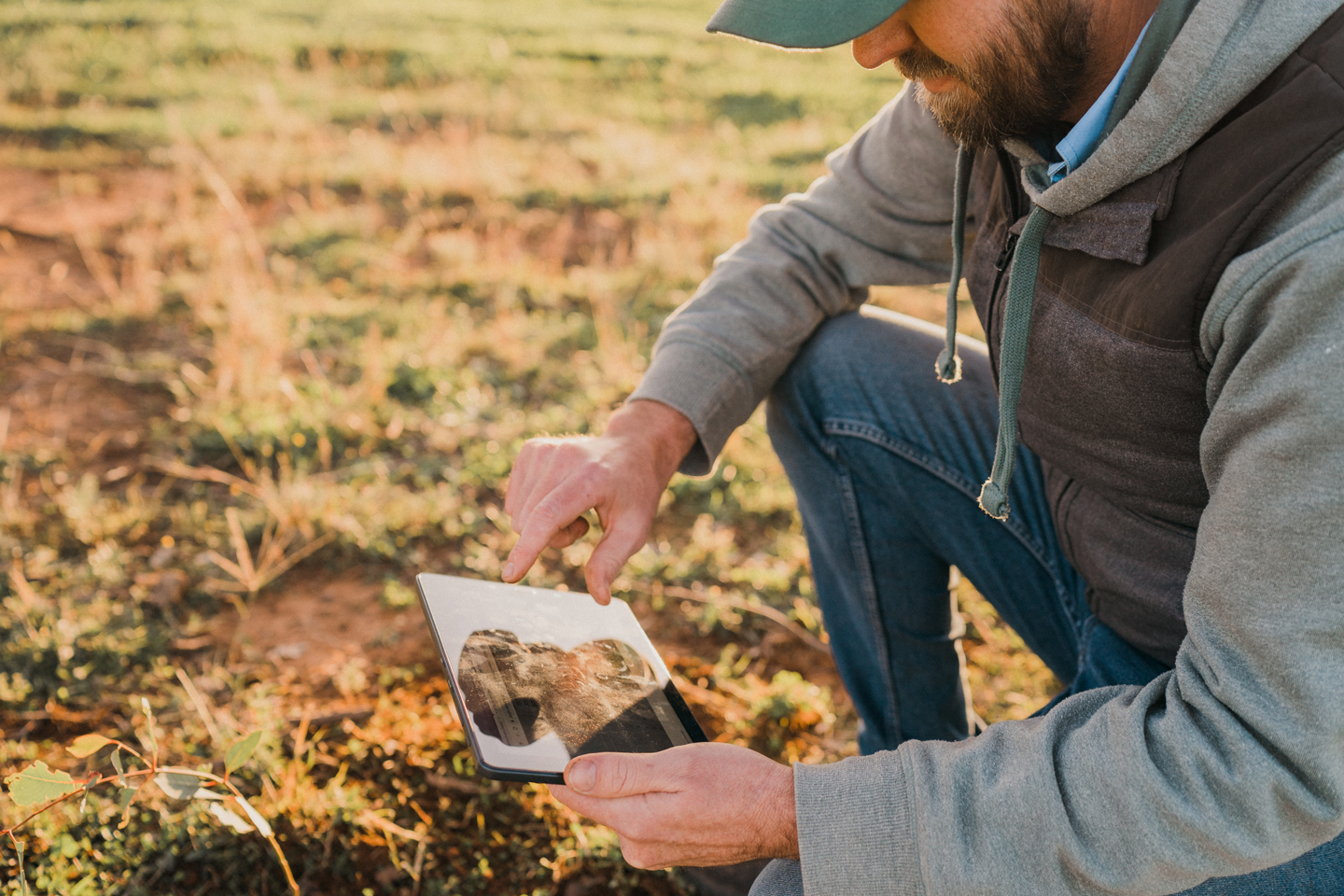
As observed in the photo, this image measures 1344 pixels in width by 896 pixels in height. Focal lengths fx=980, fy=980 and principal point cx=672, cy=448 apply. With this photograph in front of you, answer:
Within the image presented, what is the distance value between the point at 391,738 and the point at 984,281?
60.7 inches

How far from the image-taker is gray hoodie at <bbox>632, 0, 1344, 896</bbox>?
3.36ft

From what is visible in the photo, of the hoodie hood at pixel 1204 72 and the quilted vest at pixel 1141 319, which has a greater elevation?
the hoodie hood at pixel 1204 72

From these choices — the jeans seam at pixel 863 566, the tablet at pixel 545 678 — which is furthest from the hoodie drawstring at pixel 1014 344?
the tablet at pixel 545 678

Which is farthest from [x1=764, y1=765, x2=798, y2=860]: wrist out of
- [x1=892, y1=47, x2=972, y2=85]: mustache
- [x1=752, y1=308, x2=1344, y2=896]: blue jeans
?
[x1=892, y1=47, x2=972, y2=85]: mustache

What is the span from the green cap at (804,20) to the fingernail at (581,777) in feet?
3.36

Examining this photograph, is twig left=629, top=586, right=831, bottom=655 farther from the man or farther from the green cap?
the green cap

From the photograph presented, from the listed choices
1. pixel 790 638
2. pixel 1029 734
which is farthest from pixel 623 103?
pixel 1029 734

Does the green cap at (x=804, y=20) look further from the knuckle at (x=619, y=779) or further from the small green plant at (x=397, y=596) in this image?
the small green plant at (x=397, y=596)

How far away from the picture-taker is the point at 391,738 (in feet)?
7.00

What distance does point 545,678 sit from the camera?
65.3 inches

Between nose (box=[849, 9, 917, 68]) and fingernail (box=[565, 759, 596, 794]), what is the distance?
1077 mm

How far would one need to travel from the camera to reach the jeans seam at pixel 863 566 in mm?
2072

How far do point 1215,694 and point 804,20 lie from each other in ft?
3.30

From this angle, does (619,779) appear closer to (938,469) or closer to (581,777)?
(581,777)
